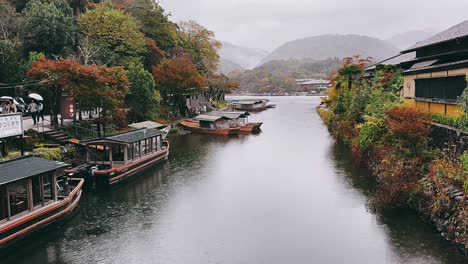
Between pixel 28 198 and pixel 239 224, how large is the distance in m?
9.82

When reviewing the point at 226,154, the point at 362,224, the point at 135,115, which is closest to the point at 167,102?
the point at 135,115

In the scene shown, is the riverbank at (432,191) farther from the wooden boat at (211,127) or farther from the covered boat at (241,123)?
the covered boat at (241,123)

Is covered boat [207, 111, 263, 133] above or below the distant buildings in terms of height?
below

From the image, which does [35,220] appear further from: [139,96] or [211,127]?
[211,127]

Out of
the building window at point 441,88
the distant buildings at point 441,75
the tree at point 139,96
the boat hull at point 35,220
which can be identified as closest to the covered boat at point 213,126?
the tree at point 139,96

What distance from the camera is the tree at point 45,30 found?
1734 inches

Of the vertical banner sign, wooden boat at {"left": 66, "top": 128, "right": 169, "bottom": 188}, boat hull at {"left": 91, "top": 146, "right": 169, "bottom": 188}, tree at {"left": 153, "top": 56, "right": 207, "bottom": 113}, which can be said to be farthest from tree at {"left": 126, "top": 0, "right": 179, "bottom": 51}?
boat hull at {"left": 91, "top": 146, "right": 169, "bottom": 188}

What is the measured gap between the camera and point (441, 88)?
23562mm

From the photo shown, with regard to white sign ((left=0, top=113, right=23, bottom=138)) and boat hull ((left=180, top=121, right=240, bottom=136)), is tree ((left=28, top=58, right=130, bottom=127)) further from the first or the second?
boat hull ((left=180, top=121, right=240, bottom=136))

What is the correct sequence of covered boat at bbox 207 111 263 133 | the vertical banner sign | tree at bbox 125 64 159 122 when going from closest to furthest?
the vertical banner sign
tree at bbox 125 64 159 122
covered boat at bbox 207 111 263 133

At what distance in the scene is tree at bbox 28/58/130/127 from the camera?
1258 inches

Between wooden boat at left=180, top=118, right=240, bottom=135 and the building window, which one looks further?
wooden boat at left=180, top=118, right=240, bottom=135

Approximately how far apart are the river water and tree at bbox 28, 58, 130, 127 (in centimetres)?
836

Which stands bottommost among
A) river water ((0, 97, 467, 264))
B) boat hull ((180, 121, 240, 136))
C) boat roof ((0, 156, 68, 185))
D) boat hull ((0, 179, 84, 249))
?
river water ((0, 97, 467, 264))
